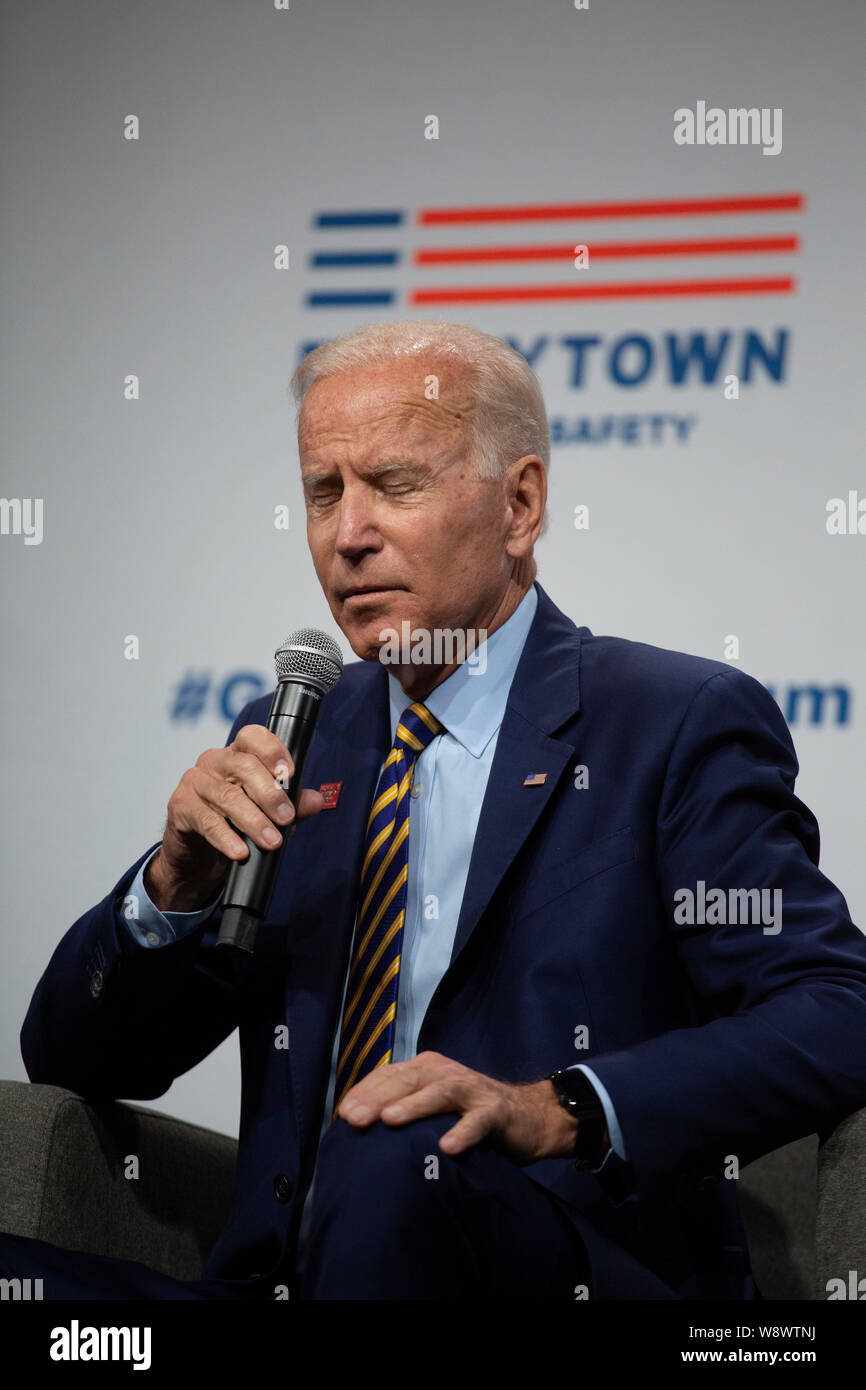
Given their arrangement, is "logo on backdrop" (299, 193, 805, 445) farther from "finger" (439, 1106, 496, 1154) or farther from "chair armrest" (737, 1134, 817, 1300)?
"finger" (439, 1106, 496, 1154)

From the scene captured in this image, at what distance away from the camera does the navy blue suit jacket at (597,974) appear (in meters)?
1.51

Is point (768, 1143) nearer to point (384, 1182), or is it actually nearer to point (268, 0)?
point (384, 1182)

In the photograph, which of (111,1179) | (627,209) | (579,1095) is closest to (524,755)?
(579,1095)

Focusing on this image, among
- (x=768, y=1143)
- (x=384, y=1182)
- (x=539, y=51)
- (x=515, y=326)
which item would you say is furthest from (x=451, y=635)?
(x=539, y=51)

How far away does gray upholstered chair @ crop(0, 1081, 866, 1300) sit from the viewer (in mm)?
1509

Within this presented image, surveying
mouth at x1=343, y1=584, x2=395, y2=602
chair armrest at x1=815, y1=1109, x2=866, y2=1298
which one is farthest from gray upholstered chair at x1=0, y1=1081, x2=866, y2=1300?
mouth at x1=343, y1=584, x2=395, y2=602

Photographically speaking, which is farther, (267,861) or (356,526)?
(356,526)

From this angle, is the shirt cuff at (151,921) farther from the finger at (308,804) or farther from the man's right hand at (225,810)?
the finger at (308,804)

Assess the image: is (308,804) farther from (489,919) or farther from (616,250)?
(616,250)

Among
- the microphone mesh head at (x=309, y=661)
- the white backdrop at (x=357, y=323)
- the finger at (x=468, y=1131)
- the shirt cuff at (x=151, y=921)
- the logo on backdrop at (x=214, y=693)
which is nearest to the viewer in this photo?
the finger at (x=468, y=1131)

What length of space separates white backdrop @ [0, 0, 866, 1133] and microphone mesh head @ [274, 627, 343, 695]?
124cm

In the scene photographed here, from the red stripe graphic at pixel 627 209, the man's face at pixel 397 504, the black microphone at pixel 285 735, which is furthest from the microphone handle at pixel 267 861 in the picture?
the red stripe graphic at pixel 627 209

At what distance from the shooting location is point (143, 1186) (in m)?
1.94

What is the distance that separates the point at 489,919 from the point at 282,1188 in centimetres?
42
